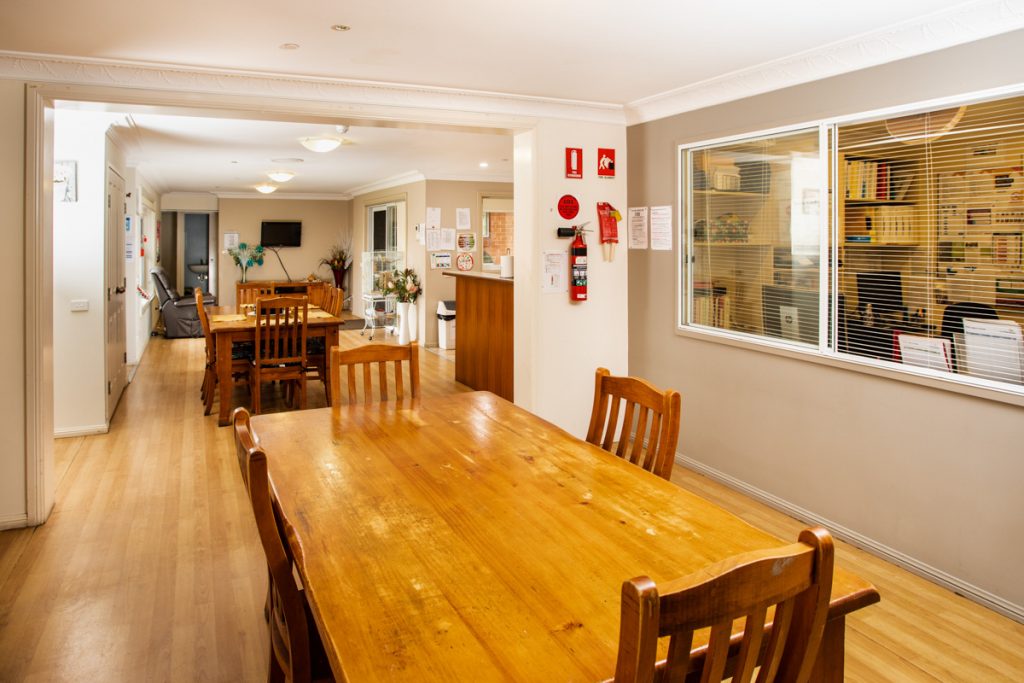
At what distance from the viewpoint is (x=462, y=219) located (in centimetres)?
931

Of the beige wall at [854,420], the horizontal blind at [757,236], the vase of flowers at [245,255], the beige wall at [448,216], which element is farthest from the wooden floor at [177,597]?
the vase of flowers at [245,255]

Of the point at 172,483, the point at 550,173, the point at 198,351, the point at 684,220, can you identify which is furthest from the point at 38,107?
the point at 198,351

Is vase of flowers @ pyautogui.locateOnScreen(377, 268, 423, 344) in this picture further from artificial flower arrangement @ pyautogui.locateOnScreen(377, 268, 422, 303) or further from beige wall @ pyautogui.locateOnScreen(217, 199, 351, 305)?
beige wall @ pyautogui.locateOnScreen(217, 199, 351, 305)

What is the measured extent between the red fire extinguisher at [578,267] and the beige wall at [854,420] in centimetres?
Result: 40

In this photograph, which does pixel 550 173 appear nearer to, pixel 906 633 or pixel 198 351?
pixel 906 633

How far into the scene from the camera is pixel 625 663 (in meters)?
0.93

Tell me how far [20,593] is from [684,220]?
372 cm

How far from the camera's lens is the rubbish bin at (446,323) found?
8914 millimetres

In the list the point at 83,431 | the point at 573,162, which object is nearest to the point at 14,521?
the point at 83,431

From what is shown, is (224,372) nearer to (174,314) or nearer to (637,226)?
(637,226)

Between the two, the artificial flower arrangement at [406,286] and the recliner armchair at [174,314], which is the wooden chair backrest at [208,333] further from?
the recliner armchair at [174,314]

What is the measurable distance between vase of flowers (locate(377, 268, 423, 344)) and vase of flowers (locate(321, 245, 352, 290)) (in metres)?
3.41

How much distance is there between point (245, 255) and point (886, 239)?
1166 cm

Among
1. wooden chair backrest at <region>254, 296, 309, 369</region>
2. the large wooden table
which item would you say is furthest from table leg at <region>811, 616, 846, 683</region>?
wooden chair backrest at <region>254, 296, 309, 369</region>
